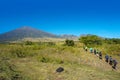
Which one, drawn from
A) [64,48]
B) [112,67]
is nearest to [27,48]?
[64,48]

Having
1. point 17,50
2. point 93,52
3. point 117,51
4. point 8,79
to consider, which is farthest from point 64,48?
point 8,79

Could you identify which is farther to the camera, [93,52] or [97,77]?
[93,52]

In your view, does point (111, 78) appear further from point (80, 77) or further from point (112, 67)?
point (112, 67)

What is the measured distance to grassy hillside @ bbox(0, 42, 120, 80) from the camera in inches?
1164

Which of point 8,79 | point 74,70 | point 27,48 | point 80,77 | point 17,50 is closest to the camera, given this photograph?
point 8,79

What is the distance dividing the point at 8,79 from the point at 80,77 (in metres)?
9.41

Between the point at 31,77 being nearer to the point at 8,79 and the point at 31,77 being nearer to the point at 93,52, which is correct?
the point at 8,79

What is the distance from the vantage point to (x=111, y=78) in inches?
1183

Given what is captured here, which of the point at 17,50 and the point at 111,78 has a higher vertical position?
the point at 17,50

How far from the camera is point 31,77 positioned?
96.7ft

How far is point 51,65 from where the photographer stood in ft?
117

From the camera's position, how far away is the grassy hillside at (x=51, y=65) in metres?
29.6

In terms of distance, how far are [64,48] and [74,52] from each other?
350 cm

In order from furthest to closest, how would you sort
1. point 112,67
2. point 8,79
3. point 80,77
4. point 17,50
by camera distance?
point 17,50, point 112,67, point 80,77, point 8,79
